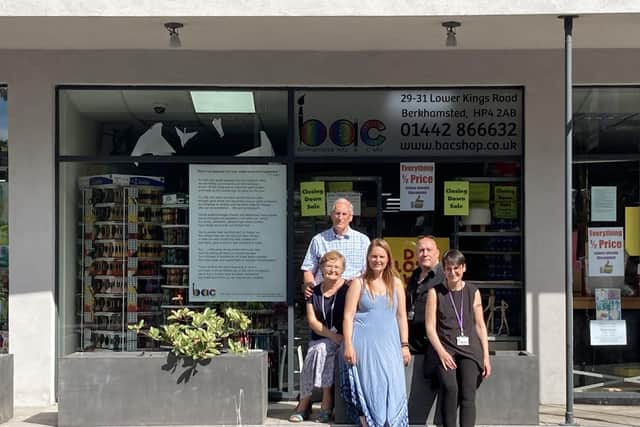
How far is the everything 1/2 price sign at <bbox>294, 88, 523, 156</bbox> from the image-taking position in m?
10.1

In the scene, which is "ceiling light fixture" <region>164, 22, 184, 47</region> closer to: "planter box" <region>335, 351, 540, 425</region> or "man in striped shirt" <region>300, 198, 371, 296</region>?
"man in striped shirt" <region>300, 198, 371, 296</region>

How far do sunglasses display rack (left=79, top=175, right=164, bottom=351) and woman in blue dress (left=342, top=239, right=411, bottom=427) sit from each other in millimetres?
3140

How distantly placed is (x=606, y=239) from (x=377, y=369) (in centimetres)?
366

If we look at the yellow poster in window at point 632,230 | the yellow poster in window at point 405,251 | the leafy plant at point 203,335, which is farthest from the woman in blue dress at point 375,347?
the yellow poster in window at point 632,230

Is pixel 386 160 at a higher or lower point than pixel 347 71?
lower

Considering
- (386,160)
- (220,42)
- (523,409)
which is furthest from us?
(386,160)

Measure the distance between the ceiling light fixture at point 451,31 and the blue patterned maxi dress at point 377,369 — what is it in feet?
7.95

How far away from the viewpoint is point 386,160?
1012cm

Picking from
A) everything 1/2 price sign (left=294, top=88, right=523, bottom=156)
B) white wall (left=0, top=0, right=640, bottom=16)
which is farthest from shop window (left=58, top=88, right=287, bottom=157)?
white wall (left=0, top=0, right=640, bottom=16)

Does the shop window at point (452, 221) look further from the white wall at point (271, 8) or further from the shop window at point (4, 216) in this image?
the shop window at point (4, 216)

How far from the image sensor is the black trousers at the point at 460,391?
7637 mm

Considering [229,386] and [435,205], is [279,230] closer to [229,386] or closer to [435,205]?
[435,205]

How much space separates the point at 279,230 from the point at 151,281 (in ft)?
4.62

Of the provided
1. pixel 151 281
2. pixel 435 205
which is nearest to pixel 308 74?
pixel 435 205
